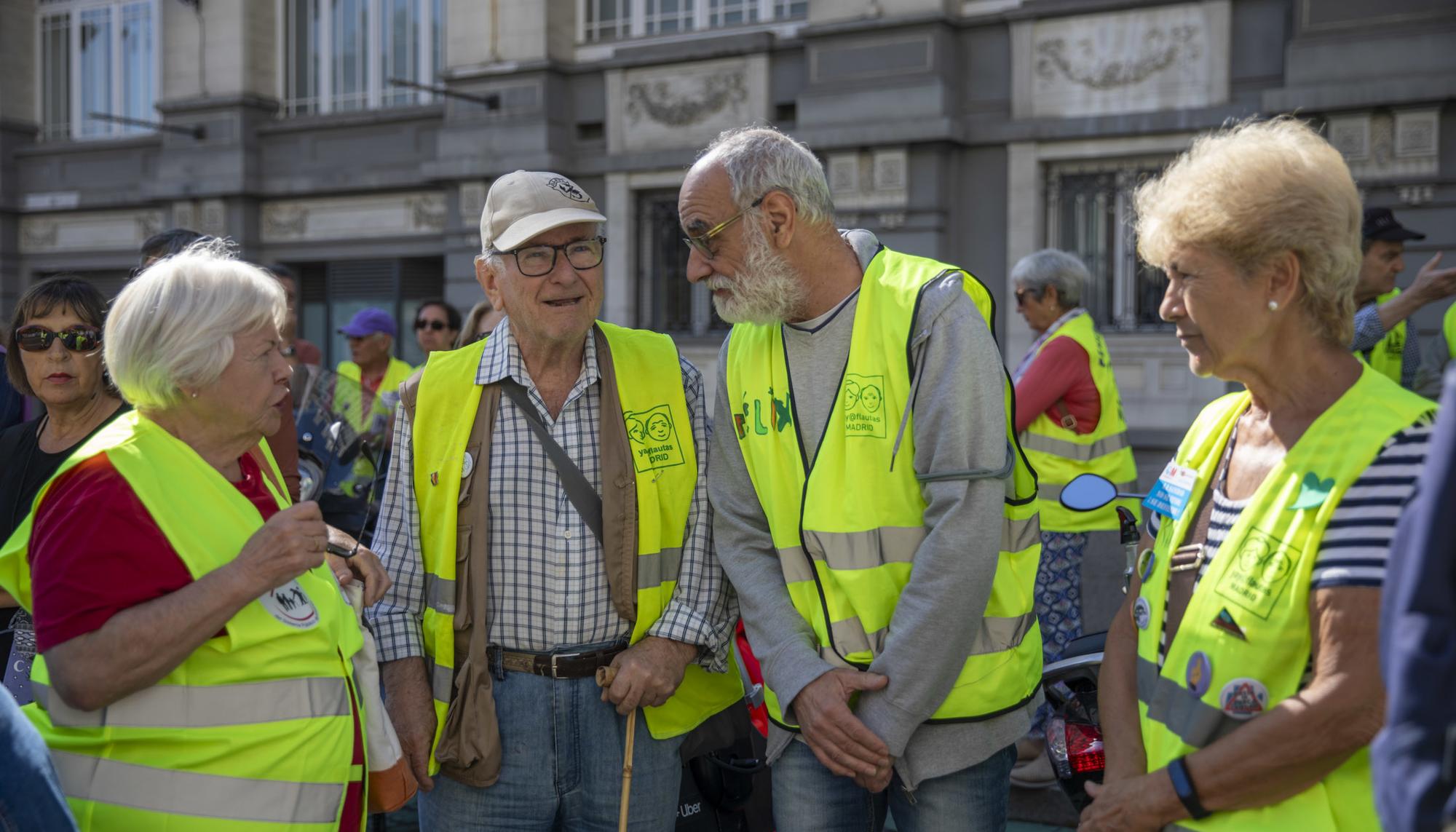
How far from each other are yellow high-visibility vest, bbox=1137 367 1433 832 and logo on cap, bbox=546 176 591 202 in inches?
62.6

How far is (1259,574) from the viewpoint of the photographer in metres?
2.02

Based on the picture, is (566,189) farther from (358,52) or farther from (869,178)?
(358,52)

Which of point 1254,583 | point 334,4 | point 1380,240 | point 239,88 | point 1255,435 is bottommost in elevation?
point 1254,583

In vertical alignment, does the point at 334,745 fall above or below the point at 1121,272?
below

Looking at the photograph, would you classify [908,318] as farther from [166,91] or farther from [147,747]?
[166,91]

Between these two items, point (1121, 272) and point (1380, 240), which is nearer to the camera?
point (1380, 240)

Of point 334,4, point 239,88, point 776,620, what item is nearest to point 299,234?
point 239,88

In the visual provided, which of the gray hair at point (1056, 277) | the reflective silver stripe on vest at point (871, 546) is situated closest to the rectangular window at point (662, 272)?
the gray hair at point (1056, 277)

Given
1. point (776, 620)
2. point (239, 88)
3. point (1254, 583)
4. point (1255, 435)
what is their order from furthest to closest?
point (239, 88)
point (776, 620)
point (1255, 435)
point (1254, 583)

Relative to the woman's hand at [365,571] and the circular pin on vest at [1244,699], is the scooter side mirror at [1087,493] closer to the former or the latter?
the circular pin on vest at [1244,699]

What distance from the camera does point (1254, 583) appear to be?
2.02 m

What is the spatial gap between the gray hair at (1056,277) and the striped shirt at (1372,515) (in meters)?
3.81

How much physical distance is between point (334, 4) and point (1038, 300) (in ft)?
46.8

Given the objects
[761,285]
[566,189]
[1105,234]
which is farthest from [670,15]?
[761,285]
